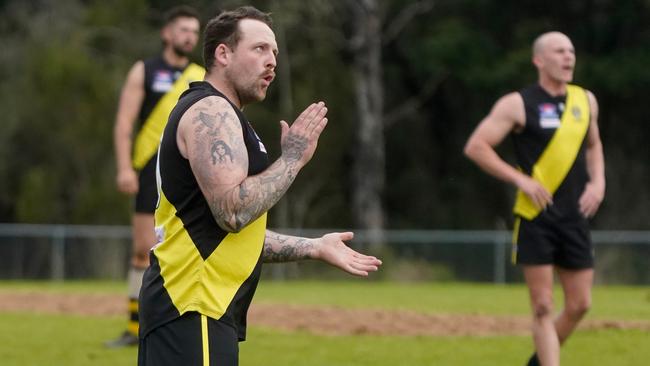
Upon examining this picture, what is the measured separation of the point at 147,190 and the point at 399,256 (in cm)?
1669

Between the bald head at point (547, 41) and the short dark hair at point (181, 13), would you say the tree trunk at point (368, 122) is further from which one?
the bald head at point (547, 41)

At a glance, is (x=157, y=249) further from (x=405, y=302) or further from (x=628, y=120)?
(x=628, y=120)

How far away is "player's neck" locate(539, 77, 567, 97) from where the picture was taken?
8.39 metres

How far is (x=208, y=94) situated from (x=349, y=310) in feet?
32.4

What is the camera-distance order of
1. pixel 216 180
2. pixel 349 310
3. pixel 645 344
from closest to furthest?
pixel 216 180, pixel 645 344, pixel 349 310

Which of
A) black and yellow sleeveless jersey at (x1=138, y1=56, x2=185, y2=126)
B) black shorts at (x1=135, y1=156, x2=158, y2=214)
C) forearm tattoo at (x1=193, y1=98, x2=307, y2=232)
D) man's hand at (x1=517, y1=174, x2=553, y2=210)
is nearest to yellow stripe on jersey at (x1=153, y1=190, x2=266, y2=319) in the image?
forearm tattoo at (x1=193, y1=98, x2=307, y2=232)

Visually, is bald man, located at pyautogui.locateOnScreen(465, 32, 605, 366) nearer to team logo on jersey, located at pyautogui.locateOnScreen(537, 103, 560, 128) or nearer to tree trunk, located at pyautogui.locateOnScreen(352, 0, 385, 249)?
team logo on jersey, located at pyautogui.locateOnScreen(537, 103, 560, 128)

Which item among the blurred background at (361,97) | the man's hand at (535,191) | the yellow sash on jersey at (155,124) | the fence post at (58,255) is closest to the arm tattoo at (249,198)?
the man's hand at (535,191)

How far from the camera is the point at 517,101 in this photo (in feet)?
27.2

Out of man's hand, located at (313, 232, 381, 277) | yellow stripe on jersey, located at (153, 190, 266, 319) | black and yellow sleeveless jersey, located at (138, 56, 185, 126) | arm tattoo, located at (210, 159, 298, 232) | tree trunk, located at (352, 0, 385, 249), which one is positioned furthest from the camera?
tree trunk, located at (352, 0, 385, 249)

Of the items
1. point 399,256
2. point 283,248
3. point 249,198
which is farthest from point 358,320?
point 399,256

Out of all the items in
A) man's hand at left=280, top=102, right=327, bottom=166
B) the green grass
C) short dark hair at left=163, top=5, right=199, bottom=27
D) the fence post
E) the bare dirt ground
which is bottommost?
the fence post

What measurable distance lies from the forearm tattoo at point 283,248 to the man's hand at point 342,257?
0.12 metres

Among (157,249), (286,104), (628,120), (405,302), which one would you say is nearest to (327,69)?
(286,104)
